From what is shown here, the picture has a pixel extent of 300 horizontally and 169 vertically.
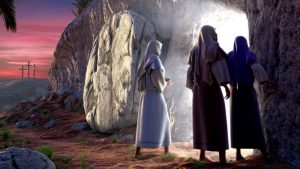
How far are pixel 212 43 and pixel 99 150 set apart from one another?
440 cm

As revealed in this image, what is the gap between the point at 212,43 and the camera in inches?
264

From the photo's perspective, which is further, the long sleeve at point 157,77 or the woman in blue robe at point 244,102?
the long sleeve at point 157,77

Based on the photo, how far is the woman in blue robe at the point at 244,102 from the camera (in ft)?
21.5

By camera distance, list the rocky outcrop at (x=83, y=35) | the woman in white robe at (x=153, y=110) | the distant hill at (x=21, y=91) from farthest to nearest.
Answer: the distant hill at (x=21, y=91)
the rocky outcrop at (x=83, y=35)
the woman in white robe at (x=153, y=110)

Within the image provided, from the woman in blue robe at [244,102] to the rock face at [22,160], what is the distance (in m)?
2.84

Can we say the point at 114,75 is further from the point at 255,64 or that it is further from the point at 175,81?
the point at 255,64

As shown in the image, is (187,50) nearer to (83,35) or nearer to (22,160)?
(22,160)

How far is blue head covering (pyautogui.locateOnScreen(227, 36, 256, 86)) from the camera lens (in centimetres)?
663

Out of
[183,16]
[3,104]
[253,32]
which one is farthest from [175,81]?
[3,104]

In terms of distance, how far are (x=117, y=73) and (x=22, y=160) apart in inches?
291

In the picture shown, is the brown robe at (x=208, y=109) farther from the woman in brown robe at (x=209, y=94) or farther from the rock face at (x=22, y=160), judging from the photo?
the rock face at (x=22, y=160)

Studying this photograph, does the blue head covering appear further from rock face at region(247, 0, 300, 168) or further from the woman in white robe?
the woman in white robe

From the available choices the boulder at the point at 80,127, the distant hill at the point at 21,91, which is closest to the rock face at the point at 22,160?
the boulder at the point at 80,127

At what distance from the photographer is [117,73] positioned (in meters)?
13.0
